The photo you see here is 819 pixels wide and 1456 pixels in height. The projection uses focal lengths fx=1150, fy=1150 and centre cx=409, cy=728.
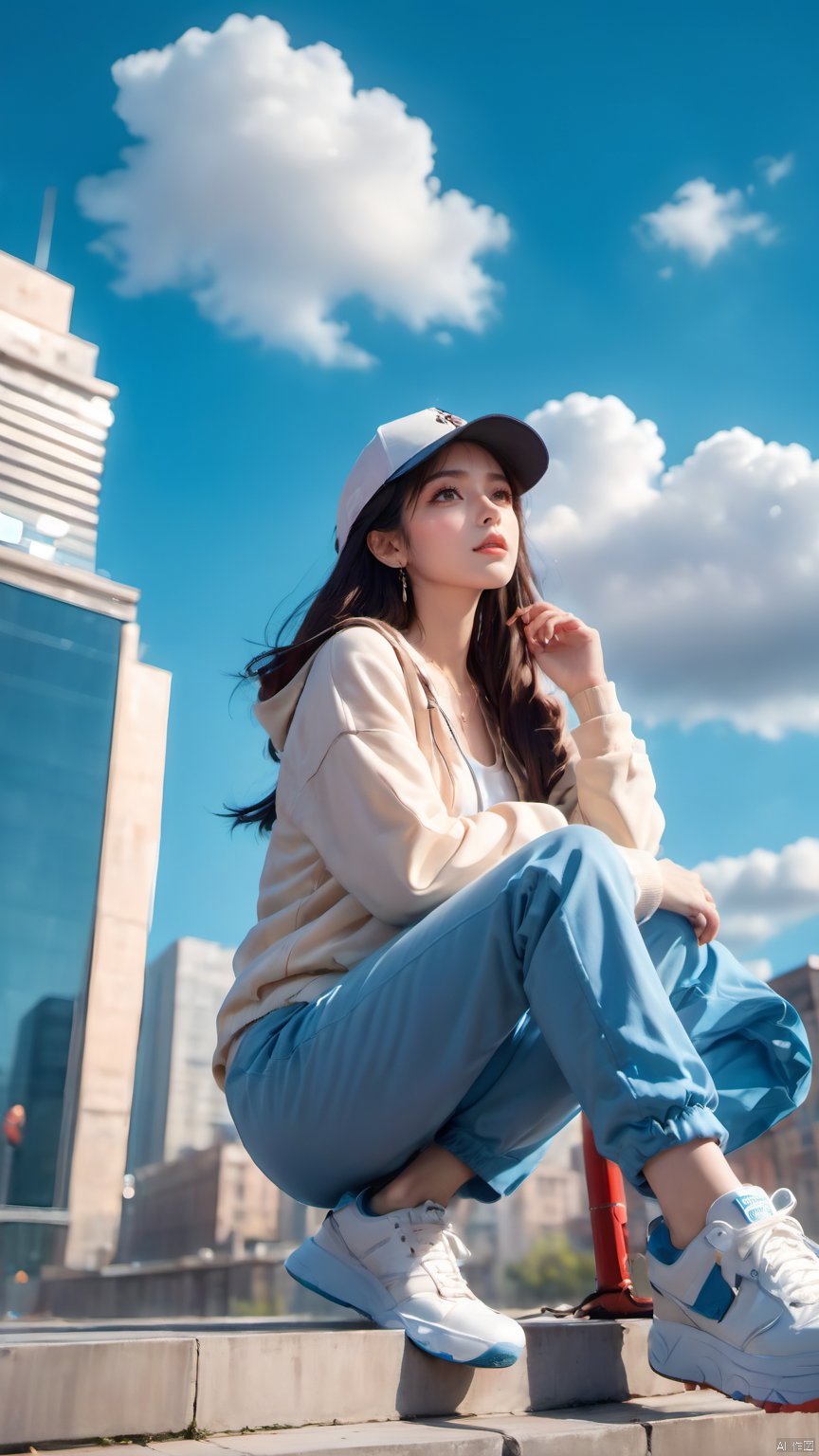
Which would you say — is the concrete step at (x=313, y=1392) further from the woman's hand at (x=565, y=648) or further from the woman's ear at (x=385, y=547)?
the woman's ear at (x=385, y=547)

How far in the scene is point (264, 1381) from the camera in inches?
45.5

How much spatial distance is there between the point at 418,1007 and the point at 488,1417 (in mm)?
448

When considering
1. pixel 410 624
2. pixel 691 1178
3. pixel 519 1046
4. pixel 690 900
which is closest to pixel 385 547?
pixel 410 624

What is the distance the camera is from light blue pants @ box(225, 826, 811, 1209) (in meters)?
1.23

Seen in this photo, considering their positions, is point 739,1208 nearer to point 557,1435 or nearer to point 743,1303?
point 743,1303

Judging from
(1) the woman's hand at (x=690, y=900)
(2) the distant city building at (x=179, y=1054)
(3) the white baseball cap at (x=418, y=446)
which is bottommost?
(1) the woman's hand at (x=690, y=900)

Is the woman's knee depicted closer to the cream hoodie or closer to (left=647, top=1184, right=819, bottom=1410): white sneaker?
the cream hoodie

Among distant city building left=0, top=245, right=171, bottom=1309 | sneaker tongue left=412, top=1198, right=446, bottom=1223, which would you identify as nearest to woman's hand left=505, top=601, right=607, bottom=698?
sneaker tongue left=412, top=1198, right=446, bottom=1223

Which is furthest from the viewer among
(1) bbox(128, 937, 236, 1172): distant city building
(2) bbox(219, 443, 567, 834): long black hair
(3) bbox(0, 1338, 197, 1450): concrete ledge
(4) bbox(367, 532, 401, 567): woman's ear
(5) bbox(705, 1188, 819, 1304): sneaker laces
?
(1) bbox(128, 937, 236, 1172): distant city building

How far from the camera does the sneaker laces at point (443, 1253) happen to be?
4.39 feet

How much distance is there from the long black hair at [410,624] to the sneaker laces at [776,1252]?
97cm

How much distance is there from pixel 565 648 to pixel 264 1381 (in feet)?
4.36

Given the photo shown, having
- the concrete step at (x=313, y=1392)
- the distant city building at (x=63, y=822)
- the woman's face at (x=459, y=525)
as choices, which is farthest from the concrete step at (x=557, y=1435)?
the distant city building at (x=63, y=822)

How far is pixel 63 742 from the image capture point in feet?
80.3
